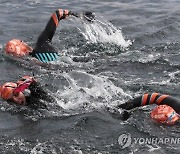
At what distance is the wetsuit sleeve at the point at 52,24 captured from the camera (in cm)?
1616

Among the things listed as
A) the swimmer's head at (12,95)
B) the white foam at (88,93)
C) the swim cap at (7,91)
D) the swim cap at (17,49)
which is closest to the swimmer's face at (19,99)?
the swimmer's head at (12,95)

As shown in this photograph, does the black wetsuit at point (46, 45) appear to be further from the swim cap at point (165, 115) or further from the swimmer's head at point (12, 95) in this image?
the swim cap at point (165, 115)

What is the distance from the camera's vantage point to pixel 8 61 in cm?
1658

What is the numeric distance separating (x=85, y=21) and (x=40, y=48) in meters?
2.57

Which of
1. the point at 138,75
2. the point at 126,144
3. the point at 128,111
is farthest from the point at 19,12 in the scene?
the point at 126,144

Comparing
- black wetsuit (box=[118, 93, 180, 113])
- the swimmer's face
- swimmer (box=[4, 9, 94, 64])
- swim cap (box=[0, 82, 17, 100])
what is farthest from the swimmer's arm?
swimmer (box=[4, 9, 94, 64])

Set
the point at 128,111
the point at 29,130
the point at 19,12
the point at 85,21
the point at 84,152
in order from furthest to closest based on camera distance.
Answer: the point at 19,12 → the point at 85,21 → the point at 128,111 → the point at 29,130 → the point at 84,152

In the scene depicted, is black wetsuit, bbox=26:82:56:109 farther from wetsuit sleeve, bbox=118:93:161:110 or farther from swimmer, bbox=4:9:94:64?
swimmer, bbox=4:9:94:64

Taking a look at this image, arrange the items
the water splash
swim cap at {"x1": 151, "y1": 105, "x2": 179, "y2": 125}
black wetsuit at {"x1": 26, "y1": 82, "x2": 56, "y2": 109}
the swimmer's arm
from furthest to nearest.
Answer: the water splash < black wetsuit at {"x1": 26, "y1": 82, "x2": 56, "y2": 109} < the swimmer's arm < swim cap at {"x1": 151, "y1": 105, "x2": 179, "y2": 125}

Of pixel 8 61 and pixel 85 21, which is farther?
pixel 85 21

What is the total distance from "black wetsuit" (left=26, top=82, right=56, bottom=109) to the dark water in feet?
0.97

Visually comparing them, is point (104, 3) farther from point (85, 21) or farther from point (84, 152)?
point (84, 152)

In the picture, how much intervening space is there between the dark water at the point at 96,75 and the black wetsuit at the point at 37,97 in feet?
0.97

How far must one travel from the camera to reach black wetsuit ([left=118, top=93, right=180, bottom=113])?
11.5 metres
